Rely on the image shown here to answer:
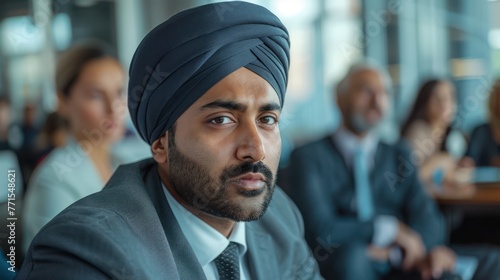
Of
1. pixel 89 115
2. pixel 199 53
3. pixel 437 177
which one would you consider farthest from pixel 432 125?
pixel 199 53

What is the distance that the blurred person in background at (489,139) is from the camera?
412 cm

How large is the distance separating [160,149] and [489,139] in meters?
3.64

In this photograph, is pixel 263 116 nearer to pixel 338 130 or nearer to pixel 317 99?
pixel 338 130

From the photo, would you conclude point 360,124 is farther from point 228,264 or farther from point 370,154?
point 228,264

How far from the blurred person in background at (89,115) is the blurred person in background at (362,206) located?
106 cm

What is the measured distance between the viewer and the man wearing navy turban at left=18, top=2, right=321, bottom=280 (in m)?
0.85

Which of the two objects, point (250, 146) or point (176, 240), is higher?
point (250, 146)

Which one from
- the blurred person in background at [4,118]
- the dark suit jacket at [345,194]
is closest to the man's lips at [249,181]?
the dark suit jacket at [345,194]

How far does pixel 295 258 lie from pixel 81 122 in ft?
2.70

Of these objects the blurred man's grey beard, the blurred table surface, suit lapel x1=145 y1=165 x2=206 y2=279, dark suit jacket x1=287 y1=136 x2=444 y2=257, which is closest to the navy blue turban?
suit lapel x1=145 y1=165 x2=206 y2=279

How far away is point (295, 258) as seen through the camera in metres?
1.19

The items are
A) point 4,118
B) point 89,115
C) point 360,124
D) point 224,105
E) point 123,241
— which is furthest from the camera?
point 4,118

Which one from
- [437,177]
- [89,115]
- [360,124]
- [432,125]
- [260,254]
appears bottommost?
[437,177]

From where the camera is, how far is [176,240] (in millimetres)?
954
